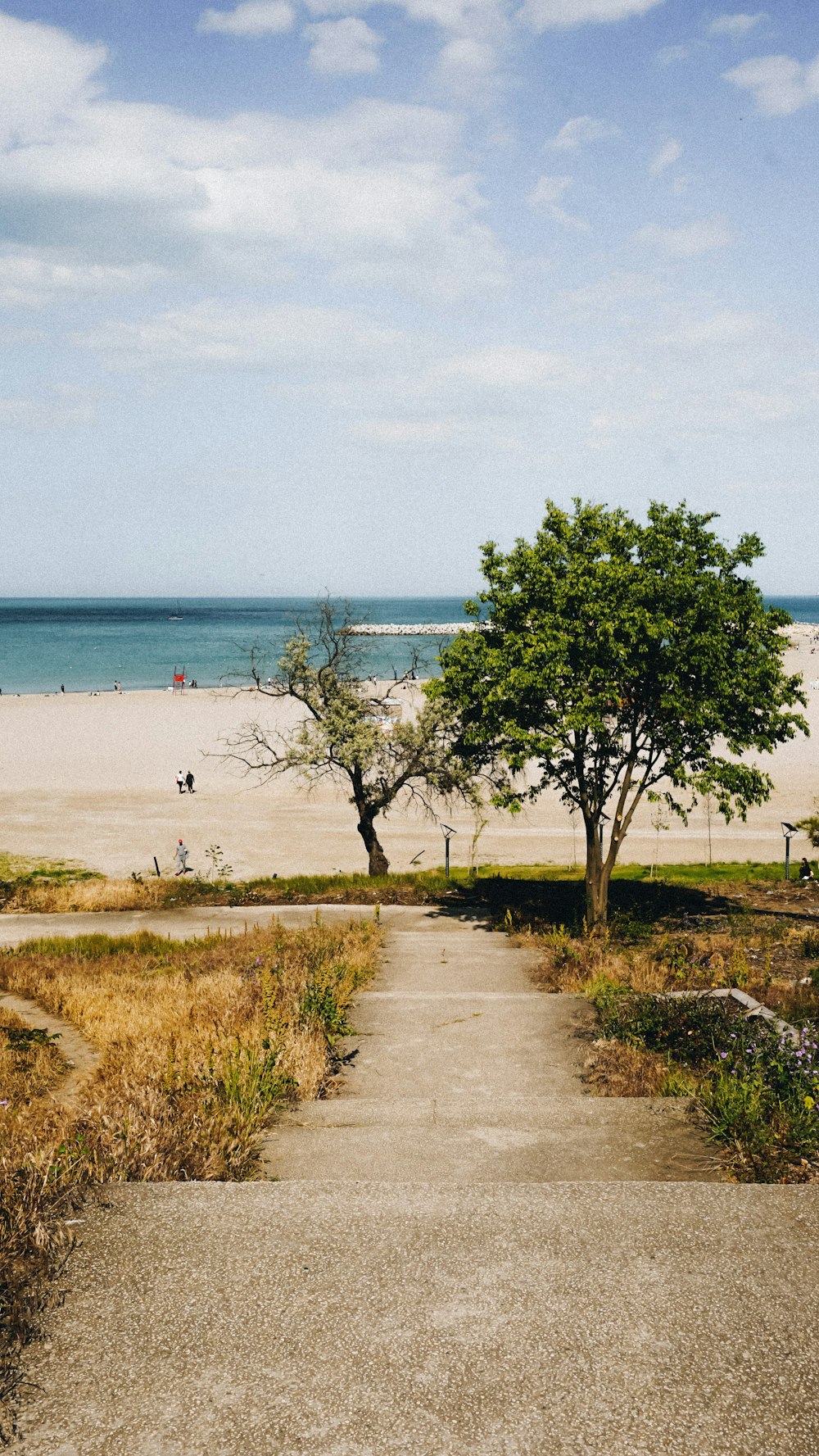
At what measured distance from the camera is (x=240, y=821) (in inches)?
1422

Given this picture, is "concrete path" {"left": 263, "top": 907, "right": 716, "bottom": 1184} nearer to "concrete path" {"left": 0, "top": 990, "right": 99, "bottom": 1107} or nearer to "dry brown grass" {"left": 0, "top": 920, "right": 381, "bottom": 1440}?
"dry brown grass" {"left": 0, "top": 920, "right": 381, "bottom": 1440}

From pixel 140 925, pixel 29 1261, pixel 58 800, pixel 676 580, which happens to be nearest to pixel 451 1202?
pixel 29 1261

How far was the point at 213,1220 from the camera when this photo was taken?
5.32 meters

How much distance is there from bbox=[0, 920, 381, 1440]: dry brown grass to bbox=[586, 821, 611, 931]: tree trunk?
5.86 metres

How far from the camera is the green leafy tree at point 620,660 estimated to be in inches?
682

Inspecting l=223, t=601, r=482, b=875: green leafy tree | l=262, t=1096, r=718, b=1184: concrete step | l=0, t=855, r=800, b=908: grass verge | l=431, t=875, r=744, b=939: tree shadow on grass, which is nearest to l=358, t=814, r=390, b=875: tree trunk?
l=223, t=601, r=482, b=875: green leafy tree

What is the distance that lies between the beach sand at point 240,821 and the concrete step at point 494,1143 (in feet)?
66.2

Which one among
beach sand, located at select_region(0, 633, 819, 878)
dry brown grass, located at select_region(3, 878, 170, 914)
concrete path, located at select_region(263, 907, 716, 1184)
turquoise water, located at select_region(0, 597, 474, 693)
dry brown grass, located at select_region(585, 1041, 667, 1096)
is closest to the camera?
concrete path, located at select_region(263, 907, 716, 1184)

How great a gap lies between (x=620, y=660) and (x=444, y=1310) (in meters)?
14.0

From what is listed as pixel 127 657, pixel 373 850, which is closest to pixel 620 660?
pixel 373 850

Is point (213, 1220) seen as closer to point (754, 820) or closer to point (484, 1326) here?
point (484, 1326)

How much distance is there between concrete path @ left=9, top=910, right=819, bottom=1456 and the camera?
153 inches

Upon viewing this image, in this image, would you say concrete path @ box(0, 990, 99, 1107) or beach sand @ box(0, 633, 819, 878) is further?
beach sand @ box(0, 633, 819, 878)

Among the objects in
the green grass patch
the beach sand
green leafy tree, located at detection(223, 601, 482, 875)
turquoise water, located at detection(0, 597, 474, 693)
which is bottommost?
the green grass patch
